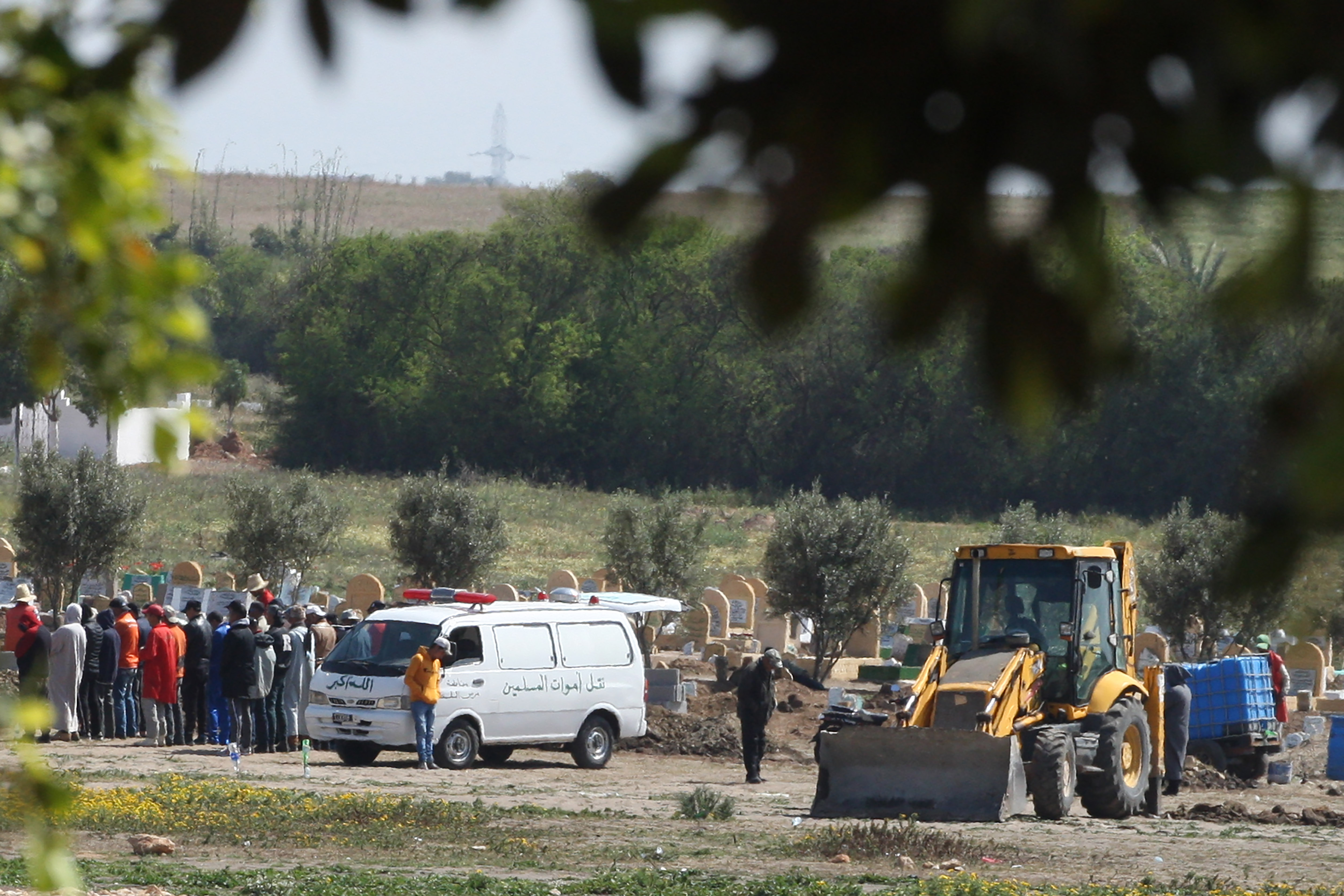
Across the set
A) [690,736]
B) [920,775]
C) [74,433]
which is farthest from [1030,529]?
[74,433]

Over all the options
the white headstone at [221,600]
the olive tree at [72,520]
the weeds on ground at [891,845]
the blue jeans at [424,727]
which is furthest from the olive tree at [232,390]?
the weeds on ground at [891,845]

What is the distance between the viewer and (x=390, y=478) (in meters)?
75.4

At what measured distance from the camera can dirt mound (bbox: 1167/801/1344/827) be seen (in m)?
16.1

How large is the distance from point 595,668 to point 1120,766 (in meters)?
6.21

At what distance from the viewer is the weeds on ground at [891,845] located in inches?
500

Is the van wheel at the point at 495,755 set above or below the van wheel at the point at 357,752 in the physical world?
below

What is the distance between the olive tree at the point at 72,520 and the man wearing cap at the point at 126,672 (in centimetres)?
1165

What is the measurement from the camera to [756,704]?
1784 centimetres

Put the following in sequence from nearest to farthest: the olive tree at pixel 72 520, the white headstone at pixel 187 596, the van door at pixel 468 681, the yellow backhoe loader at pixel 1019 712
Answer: the yellow backhoe loader at pixel 1019 712 → the van door at pixel 468 681 → the white headstone at pixel 187 596 → the olive tree at pixel 72 520

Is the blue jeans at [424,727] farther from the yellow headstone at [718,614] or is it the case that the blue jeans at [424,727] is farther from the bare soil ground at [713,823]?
the yellow headstone at [718,614]

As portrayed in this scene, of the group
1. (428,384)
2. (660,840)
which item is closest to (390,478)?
(428,384)

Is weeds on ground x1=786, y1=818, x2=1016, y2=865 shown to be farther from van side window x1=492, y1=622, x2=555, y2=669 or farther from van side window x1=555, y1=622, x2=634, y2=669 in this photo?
van side window x1=555, y1=622, x2=634, y2=669

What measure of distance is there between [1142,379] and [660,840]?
12.2 metres

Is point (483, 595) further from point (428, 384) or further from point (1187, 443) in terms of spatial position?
point (428, 384)
